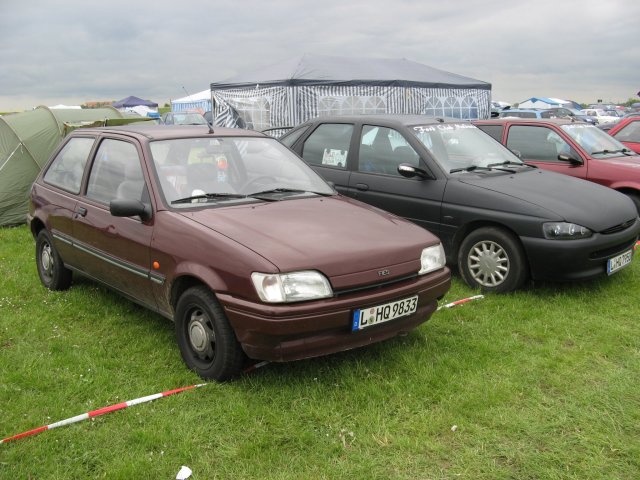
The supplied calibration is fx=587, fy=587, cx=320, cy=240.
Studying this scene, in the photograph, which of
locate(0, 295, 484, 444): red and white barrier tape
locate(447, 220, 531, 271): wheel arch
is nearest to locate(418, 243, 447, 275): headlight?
locate(0, 295, 484, 444): red and white barrier tape

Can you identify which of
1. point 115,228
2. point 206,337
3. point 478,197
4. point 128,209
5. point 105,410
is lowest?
point 105,410

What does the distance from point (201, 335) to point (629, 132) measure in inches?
331

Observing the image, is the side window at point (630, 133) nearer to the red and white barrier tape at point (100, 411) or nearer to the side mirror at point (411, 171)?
the side mirror at point (411, 171)

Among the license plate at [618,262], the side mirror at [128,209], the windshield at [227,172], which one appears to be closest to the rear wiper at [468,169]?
the license plate at [618,262]

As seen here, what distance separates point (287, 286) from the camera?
3.13 meters

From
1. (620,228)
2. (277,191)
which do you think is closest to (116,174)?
(277,191)

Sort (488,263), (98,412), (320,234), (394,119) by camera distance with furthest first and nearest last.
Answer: (394,119) → (488,263) → (320,234) → (98,412)

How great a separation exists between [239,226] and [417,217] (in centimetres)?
260

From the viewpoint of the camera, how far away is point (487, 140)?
20.9ft

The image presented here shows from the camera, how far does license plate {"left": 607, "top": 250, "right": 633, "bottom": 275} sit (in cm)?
509

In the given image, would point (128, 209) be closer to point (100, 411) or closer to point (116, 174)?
point (116, 174)

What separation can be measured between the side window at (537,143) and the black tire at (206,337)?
554 centimetres

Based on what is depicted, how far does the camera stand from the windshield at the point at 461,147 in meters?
5.79

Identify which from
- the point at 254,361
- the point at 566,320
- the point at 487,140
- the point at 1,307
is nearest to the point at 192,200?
the point at 254,361
